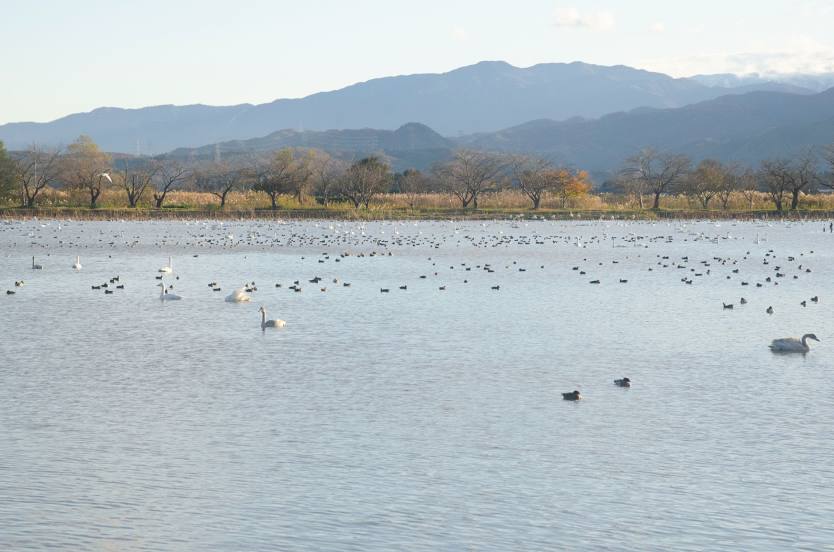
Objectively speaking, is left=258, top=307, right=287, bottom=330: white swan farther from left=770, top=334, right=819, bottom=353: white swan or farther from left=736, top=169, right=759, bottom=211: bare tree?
left=736, top=169, right=759, bottom=211: bare tree

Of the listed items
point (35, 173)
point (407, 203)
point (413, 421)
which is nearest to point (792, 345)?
point (413, 421)

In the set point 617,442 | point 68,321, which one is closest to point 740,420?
point 617,442

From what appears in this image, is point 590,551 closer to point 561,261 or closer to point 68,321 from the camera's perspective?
point 68,321

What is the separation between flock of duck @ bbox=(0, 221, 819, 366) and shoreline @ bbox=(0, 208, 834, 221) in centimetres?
594

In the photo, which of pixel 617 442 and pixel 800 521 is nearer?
pixel 800 521

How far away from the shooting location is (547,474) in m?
15.1

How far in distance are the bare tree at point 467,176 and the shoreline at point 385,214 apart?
4673mm

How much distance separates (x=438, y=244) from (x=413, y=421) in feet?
173

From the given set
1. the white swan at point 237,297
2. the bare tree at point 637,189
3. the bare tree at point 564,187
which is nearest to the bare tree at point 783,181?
the bare tree at point 637,189

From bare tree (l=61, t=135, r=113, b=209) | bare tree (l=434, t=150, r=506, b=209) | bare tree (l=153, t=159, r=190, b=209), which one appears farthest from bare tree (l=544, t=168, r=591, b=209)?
bare tree (l=61, t=135, r=113, b=209)

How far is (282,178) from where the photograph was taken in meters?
119

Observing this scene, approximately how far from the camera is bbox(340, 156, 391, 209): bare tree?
119 m

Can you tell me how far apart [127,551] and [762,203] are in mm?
123144

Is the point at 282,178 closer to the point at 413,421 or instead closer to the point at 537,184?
the point at 537,184
